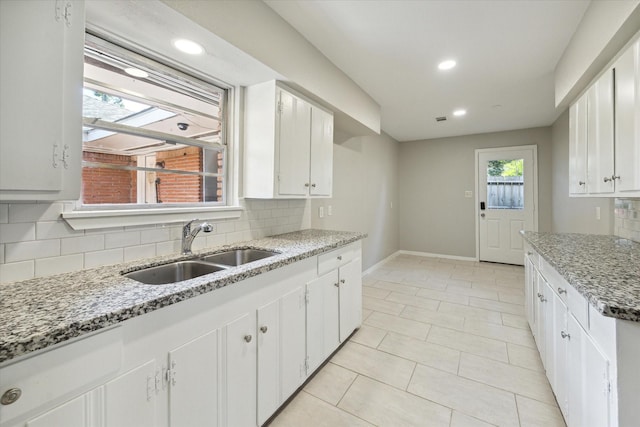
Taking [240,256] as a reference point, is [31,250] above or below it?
above

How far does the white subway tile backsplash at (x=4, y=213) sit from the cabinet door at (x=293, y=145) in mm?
1393

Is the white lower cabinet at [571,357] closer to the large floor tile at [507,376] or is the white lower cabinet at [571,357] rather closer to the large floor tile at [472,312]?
the large floor tile at [507,376]

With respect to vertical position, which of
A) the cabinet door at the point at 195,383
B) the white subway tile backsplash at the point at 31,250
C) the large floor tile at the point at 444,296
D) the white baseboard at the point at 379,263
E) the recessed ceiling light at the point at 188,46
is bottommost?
the large floor tile at the point at 444,296

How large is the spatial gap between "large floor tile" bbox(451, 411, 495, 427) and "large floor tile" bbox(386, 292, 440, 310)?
1.53m

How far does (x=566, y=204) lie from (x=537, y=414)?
11.2 ft

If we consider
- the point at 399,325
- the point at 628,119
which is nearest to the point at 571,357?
the point at 628,119

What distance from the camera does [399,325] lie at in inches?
105

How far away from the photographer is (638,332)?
864 millimetres

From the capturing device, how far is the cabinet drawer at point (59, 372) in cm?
67

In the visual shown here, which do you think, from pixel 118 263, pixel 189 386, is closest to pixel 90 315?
pixel 189 386

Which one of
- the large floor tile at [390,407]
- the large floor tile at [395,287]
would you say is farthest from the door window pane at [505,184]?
the large floor tile at [390,407]

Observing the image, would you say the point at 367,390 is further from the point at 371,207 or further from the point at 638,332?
the point at 371,207

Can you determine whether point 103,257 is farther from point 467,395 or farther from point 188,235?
point 467,395

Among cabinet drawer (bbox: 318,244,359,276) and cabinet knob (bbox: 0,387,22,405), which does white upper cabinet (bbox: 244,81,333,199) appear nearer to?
cabinet drawer (bbox: 318,244,359,276)
